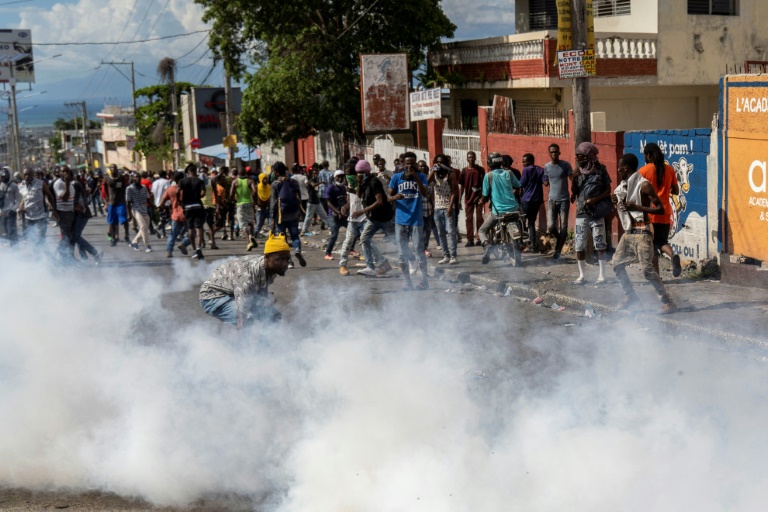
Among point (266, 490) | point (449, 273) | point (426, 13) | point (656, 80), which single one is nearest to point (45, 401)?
point (266, 490)

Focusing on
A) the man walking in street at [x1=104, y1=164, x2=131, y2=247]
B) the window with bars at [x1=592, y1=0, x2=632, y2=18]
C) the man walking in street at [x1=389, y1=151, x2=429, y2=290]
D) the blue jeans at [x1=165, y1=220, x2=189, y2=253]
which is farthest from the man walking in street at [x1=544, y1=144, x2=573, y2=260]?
the window with bars at [x1=592, y1=0, x2=632, y2=18]

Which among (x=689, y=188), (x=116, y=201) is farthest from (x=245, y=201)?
(x=689, y=188)

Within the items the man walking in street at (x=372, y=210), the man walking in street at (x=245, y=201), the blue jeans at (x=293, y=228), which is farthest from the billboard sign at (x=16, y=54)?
the man walking in street at (x=372, y=210)

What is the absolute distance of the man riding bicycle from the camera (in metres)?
12.4

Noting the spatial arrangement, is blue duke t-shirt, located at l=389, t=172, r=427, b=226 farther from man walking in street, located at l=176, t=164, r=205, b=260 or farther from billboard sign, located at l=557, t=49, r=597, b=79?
man walking in street, located at l=176, t=164, r=205, b=260

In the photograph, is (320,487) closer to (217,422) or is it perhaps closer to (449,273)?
(217,422)

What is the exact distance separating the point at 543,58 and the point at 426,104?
11.6ft

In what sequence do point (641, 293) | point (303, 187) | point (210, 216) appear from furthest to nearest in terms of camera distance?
1. point (210, 216)
2. point (303, 187)
3. point (641, 293)

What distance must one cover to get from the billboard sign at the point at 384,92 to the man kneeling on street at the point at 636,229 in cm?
1158

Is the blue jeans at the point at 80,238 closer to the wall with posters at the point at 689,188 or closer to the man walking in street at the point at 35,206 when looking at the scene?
the man walking in street at the point at 35,206

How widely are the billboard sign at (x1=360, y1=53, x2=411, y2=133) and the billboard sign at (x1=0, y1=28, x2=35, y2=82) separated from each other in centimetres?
4076

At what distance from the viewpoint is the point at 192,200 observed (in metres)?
15.3

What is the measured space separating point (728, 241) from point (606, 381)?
221 inches

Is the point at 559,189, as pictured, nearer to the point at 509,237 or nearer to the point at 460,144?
the point at 509,237
